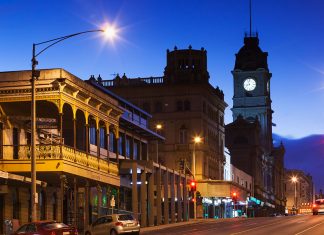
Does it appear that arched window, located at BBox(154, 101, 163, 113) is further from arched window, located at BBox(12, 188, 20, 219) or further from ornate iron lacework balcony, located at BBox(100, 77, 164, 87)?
arched window, located at BBox(12, 188, 20, 219)

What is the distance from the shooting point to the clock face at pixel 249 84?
563 ft

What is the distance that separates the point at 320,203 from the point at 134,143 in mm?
21429

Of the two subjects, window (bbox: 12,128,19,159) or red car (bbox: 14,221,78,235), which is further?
window (bbox: 12,128,19,159)

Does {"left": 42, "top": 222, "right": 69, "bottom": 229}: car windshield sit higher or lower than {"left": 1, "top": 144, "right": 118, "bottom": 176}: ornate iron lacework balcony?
lower

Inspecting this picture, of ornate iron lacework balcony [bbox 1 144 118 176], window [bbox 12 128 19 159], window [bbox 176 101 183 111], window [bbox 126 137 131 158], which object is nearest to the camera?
ornate iron lacework balcony [bbox 1 144 118 176]

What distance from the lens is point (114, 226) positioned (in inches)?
1612

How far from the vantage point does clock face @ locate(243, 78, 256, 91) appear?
563 ft

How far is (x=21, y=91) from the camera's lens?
44.4 meters

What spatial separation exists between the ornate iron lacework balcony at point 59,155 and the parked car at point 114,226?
4.35 metres

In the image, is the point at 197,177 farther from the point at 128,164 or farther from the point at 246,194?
the point at 128,164

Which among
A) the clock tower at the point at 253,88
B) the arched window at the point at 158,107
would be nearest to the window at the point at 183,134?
the arched window at the point at 158,107

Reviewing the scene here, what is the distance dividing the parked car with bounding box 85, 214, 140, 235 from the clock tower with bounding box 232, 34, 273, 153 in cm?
12555

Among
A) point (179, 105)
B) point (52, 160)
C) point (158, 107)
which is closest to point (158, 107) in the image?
point (158, 107)

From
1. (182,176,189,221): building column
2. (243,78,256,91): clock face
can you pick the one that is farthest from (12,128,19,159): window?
(243,78,256,91): clock face
